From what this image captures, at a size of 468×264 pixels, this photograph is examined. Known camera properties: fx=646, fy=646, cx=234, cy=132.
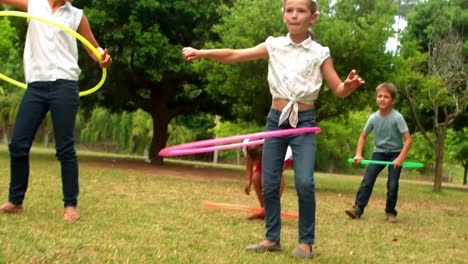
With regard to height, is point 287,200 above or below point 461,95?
below

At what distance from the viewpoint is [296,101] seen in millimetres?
4941

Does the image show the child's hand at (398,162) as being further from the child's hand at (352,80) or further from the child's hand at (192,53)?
the child's hand at (192,53)

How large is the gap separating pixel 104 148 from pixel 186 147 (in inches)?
1432

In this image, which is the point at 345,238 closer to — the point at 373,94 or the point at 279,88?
the point at 279,88

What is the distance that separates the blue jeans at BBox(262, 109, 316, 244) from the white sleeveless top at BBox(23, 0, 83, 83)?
187 cm

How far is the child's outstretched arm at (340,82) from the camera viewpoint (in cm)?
472

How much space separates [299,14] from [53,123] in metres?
2.32

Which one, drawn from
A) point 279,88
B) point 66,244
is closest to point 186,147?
point 279,88

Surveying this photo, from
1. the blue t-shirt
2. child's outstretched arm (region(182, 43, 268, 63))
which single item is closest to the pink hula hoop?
child's outstretched arm (region(182, 43, 268, 63))

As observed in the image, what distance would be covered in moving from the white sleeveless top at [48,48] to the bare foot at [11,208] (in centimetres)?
111

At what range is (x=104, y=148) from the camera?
41.7 m

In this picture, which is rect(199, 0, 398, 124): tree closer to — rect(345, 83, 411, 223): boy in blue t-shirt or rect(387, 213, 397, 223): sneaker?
rect(345, 83, 411, 223): boy in blue t-shirt

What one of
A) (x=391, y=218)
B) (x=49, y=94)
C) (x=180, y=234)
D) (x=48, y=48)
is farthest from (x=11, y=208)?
(x=391, y=218)

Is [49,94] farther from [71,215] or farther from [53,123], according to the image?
[71,215]
